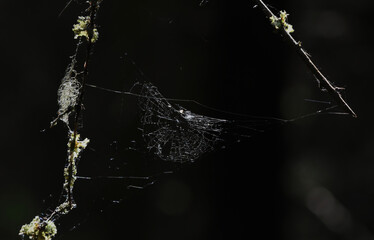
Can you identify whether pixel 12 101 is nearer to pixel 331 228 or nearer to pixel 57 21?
pixel 57 21

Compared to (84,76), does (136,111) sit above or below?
above

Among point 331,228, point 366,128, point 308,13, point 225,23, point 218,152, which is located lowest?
point 331,228


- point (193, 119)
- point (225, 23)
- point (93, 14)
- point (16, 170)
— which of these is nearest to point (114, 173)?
point (16, 170)

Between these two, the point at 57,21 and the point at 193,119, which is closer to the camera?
the point at 193,119

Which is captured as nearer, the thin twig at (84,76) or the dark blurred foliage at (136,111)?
the thin twig at (84,76)

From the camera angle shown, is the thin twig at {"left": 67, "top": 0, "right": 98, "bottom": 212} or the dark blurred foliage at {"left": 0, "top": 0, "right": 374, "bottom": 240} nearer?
the thin twig at {"left": 67, "top": 0, "right": 98, "bottom": 212}

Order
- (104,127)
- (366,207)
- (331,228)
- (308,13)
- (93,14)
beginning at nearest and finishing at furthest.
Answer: (93,14), (104,127), (331,228), (366,207), (308,13)

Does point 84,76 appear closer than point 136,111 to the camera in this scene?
Yes

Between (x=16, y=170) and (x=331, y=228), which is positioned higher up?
(x=16, y=170)
